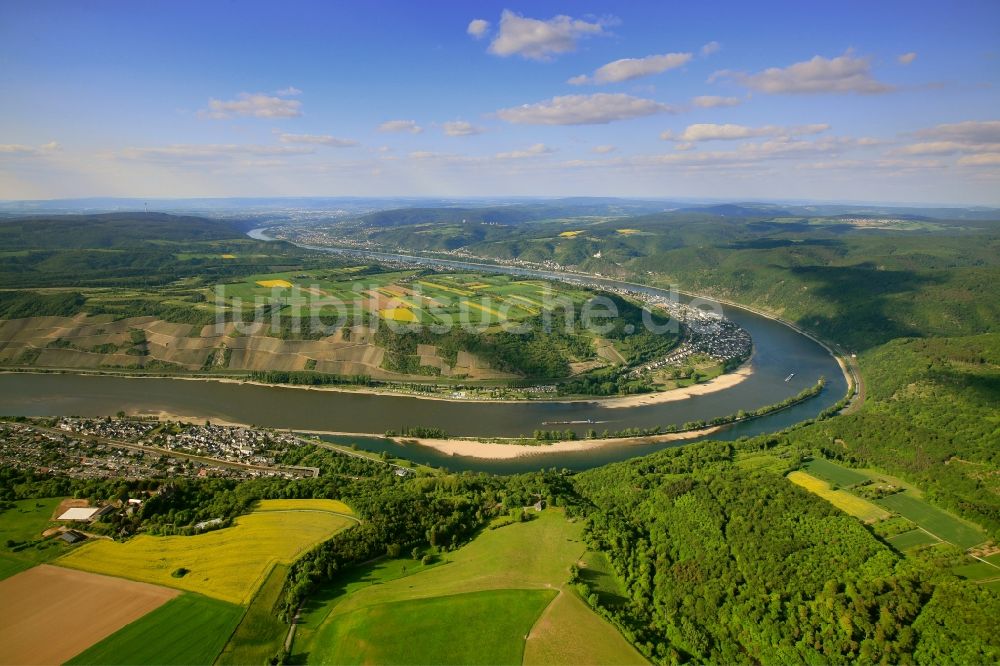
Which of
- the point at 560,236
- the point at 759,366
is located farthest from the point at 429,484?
the point at 560,236

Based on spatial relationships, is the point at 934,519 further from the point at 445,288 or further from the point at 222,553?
the point at 445,288

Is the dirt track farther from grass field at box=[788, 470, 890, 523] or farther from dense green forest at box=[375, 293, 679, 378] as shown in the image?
dense green forest at box=[375, 293, 679, 378]

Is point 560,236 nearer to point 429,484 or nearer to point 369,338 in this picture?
point 369,338

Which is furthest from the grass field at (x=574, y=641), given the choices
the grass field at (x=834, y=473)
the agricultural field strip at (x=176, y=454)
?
the agricultural field strip at (x=176, y=454)

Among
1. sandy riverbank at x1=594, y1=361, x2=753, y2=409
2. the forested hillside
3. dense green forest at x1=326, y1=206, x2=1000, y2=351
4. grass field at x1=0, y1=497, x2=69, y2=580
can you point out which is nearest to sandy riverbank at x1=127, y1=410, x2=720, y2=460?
sandy riverbank at x1=594, y1=361, x2=753, y2=409

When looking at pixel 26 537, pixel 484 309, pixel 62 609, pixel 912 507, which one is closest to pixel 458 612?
pixel 62 609

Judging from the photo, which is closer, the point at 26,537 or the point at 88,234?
the point at 26,537
